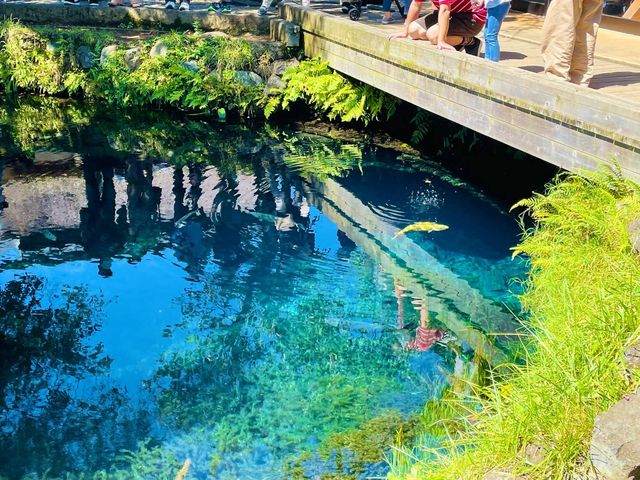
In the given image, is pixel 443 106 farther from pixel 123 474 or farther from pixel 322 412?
pixel 123 474

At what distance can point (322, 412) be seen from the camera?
5965 mm

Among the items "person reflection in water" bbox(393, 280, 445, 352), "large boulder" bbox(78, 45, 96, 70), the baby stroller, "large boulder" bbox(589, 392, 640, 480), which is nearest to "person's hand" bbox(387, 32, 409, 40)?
the baby stroller

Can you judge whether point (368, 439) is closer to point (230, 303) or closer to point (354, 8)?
point (230, 303)

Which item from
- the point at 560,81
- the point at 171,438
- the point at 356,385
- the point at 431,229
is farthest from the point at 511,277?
the point at 171,438

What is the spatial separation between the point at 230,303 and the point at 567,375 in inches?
156

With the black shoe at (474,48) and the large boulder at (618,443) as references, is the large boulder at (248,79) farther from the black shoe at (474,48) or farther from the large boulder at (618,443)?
the large boulder at (618,443)

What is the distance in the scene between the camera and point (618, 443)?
141 inches

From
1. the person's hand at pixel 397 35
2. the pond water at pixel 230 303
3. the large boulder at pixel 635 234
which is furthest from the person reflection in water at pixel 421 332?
the person's hand at pixel 397 35

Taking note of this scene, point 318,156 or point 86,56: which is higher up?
point 86,56

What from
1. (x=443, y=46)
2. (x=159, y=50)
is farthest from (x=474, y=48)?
(x=159, y=50)

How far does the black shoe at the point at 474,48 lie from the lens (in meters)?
9.46

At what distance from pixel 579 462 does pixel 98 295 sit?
17.0ft

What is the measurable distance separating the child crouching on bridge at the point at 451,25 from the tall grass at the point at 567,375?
2.81 m

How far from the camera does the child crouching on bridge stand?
8.75 meters
